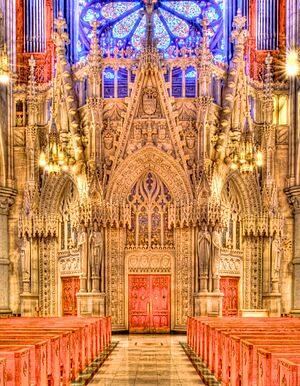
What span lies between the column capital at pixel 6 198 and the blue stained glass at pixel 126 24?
1129 centimetres

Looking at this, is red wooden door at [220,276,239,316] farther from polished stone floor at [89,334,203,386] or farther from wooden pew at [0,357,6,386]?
wooden pew at [0,357,6,386]

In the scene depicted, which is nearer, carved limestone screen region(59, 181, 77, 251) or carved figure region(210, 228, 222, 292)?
carved figure region(210, 228, 222, 292)

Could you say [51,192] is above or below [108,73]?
below

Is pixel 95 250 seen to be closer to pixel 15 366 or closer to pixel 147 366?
pixel 147 366

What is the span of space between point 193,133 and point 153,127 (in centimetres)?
192

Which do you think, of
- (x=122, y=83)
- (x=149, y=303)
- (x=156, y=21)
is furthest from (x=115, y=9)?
(x=149, y=303)

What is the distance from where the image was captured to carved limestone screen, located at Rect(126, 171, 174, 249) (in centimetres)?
3259

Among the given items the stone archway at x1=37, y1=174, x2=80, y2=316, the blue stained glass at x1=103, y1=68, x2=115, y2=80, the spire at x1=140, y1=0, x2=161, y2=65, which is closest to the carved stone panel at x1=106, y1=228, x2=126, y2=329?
the stone archway at x1=37, y1=174, x2=80, y2=316

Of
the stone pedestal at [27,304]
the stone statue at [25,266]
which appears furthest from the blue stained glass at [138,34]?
the stone pedestal at [27,304]

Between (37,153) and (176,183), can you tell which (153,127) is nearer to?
(176,183)

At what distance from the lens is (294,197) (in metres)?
32.6

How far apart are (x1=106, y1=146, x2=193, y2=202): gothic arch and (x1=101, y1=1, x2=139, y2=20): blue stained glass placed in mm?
9844

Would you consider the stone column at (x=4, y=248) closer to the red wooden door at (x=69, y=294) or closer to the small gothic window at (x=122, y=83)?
the red wooden door at (x=69, y=294)

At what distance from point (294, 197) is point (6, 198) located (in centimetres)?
1379
